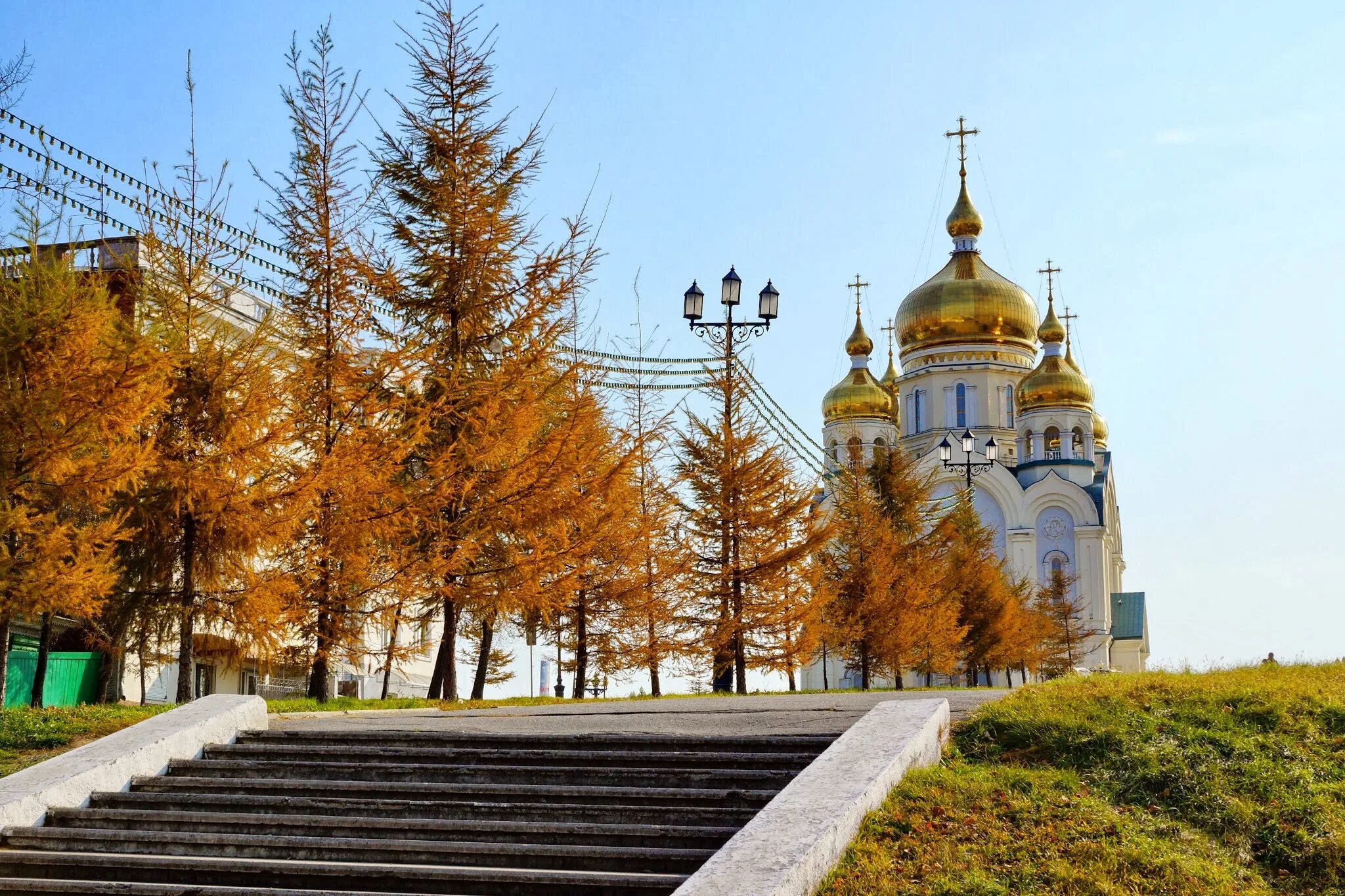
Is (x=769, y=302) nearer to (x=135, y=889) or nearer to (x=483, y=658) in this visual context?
(x=483, y=658)

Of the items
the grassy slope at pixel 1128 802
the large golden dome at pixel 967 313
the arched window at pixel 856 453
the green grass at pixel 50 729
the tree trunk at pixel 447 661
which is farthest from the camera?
the large golden dome at pixel 967 313

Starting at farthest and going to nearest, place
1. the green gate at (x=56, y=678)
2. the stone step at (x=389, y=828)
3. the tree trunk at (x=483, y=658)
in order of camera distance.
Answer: the green gate at (x=56, y=678) → the tree trunk at (x=483, y=658) → the stone step at (x=389, y=828)

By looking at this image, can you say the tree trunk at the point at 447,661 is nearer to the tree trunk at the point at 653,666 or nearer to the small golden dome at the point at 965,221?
the tree trunk at the point at 653,666

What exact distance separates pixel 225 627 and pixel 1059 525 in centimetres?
5186

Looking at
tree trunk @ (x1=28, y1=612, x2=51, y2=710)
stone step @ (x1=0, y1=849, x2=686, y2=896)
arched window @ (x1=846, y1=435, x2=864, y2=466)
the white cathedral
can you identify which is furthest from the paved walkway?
the white cathedral

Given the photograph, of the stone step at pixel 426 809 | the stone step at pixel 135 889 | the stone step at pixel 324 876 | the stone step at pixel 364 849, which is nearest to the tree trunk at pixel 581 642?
the stone step at pixel 426 809

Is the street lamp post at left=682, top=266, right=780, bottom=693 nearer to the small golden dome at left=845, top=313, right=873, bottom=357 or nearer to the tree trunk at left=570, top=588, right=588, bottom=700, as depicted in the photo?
the tree trunk at left=570, top=588, right=588, bottom=700

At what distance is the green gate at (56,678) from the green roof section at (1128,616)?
173 feet

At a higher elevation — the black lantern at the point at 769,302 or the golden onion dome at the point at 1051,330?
the golden onion dome at the point at 1051,330

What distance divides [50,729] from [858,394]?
5983 cm

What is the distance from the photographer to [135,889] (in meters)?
7.68

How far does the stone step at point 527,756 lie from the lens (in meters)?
9.45

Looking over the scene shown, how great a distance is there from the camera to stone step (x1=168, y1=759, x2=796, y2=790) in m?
9.05

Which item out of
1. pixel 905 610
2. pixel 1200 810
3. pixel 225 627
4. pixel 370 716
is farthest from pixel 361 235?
pixel 905 610
